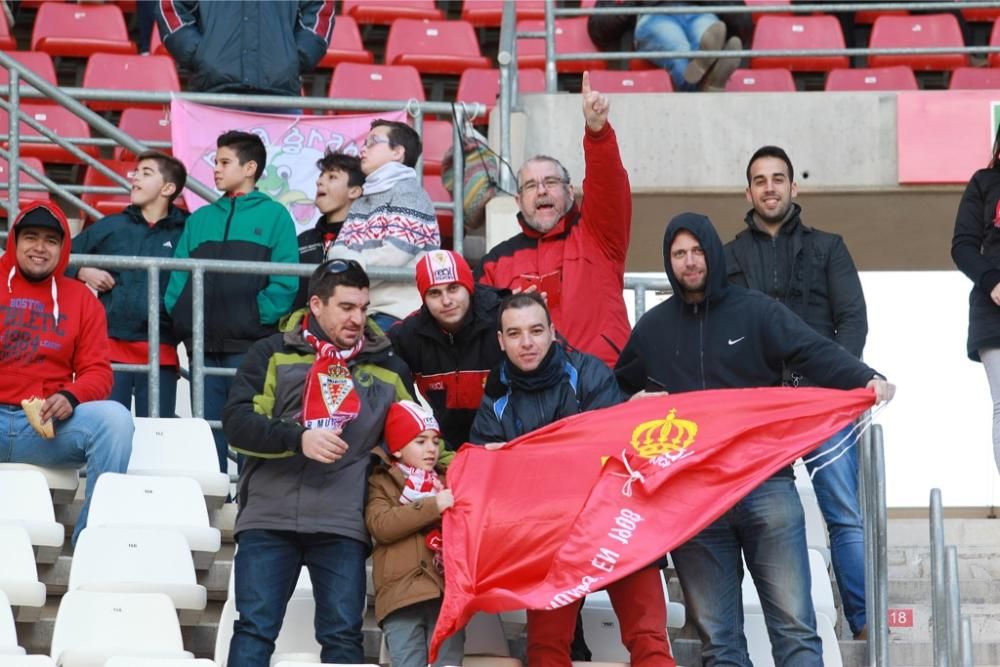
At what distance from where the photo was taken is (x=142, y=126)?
10391 millimetres

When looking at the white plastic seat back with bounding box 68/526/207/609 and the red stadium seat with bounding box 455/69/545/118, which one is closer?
the white plastic seat back with bounding box 68/526/207/609

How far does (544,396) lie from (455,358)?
0.47 meters

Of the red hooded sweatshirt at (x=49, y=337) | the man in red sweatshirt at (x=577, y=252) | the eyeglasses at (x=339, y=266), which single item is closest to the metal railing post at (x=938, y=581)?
the man in red sweatshirt at (x=577, y=252)

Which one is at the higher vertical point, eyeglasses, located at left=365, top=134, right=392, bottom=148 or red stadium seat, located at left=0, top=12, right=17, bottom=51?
red stadium seat, located at left=0, top=12, right=17, bottom=51

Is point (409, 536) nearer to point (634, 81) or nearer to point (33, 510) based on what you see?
point (33, 510)

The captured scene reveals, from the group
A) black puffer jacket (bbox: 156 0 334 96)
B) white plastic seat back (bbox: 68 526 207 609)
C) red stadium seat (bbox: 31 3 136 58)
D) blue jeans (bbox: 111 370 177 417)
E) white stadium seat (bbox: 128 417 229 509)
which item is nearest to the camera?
white plastic seat back (bbox: 68 526 207 609)

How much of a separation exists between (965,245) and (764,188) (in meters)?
0.78

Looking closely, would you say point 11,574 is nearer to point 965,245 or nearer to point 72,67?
point 965,245

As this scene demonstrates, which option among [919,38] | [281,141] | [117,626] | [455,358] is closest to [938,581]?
[455,358]

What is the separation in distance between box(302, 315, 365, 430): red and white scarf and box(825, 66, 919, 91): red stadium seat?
555cm

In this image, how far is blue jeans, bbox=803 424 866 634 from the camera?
649 cm

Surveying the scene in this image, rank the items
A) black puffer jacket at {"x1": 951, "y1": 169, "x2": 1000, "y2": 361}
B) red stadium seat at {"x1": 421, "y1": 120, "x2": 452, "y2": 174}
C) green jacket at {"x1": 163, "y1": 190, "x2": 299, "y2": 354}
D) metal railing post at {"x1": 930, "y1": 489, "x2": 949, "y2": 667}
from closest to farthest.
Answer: metal railing post at {"x1": 930, "y1": 489, "x2": 949, "y2": 667}, black puffer jacket at {"x1": 951, "y1": 169, "x2": 1000, "y2": 361}, green jacket at {"x1": 163, "y1": 190, "x2": 299, "y2": 354}, red stadium seat at {"x1": 421, "y1": 120, "x2": 452, "y2": 174}

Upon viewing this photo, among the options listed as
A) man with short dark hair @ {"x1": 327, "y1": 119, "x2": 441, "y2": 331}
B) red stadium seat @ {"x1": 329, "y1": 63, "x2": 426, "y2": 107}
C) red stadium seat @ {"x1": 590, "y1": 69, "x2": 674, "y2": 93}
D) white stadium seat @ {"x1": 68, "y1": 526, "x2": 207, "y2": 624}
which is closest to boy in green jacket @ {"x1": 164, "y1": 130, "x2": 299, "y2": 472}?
man with short dark hair @ {"x1": 327, "y1": 119, "x2": 441, "y2": 331}

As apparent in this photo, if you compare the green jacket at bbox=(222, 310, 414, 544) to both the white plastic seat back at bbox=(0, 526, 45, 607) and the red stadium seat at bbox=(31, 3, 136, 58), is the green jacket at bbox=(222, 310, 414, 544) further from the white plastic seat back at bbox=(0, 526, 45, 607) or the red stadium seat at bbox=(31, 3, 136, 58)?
the red stadium seat at bbox=(31, 3, 136, 58)
